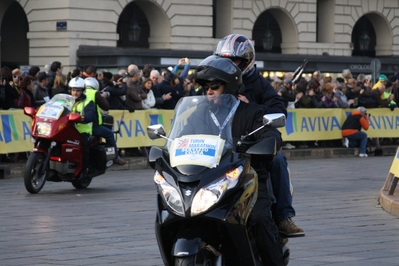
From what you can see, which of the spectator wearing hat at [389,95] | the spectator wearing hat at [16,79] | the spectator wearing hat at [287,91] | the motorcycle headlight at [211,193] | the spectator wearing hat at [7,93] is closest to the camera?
the motorcycle headlight at [211,193]

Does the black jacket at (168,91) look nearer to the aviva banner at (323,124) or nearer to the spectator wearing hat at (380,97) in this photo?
the aviva banner at (323,124)

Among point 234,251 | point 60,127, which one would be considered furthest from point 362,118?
point 234,251

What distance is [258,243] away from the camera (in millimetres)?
6988

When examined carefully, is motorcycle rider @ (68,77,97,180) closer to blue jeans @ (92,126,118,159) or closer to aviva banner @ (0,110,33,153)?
blue jeans @ (92,126,118,159)

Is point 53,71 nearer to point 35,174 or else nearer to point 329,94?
point 35,174

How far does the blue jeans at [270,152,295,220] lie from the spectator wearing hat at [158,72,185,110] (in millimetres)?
14306

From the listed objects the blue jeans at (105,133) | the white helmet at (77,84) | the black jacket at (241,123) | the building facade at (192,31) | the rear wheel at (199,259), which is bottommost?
the rear wheel at (199,259)

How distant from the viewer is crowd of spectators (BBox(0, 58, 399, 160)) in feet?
60.4

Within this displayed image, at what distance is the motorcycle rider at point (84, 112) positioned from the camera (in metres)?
15.2

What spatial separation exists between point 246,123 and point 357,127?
61.5 ft

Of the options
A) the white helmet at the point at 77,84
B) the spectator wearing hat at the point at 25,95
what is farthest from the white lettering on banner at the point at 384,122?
the white helmet at the point at 77,84

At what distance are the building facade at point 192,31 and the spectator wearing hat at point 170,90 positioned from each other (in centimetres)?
1793

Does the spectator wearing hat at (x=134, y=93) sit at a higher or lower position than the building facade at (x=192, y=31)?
lower

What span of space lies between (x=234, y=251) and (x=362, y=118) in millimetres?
19356
